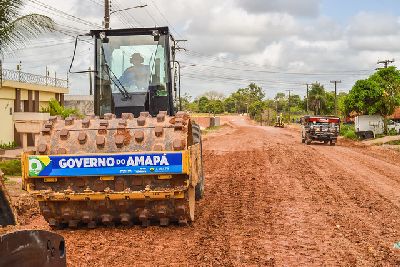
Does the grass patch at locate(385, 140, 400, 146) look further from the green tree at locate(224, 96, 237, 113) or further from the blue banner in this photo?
the green tree at locate(224, 96, 237, 113)

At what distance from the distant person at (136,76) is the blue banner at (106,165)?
2458 millimetres

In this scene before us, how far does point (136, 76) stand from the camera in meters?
10.4

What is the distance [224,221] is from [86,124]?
2.94 meters

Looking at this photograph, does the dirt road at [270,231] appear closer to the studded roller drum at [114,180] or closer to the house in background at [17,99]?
the studded roller drum at [114,180]

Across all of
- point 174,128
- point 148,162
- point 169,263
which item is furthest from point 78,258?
point 174,128

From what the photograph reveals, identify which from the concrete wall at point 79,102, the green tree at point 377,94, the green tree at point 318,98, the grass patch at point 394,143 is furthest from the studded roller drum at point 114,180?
the green tree at point 318,98

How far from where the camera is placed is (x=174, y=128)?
28.0 ft

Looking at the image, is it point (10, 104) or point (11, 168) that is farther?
point (10, 104)

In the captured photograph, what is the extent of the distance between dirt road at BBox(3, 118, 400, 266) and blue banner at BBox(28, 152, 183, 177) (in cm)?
97

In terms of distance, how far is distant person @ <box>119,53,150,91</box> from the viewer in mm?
10422

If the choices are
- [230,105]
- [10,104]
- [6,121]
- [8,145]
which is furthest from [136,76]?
[230,105]

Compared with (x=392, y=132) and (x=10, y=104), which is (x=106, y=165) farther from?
(x=392, y=132)

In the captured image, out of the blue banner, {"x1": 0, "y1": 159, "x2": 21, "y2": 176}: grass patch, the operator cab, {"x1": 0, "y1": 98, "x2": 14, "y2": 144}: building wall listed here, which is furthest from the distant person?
{"x1": 0, "y1": 98, "x2": 14, "y2": 144}: building wall

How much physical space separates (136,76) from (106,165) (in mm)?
2626
